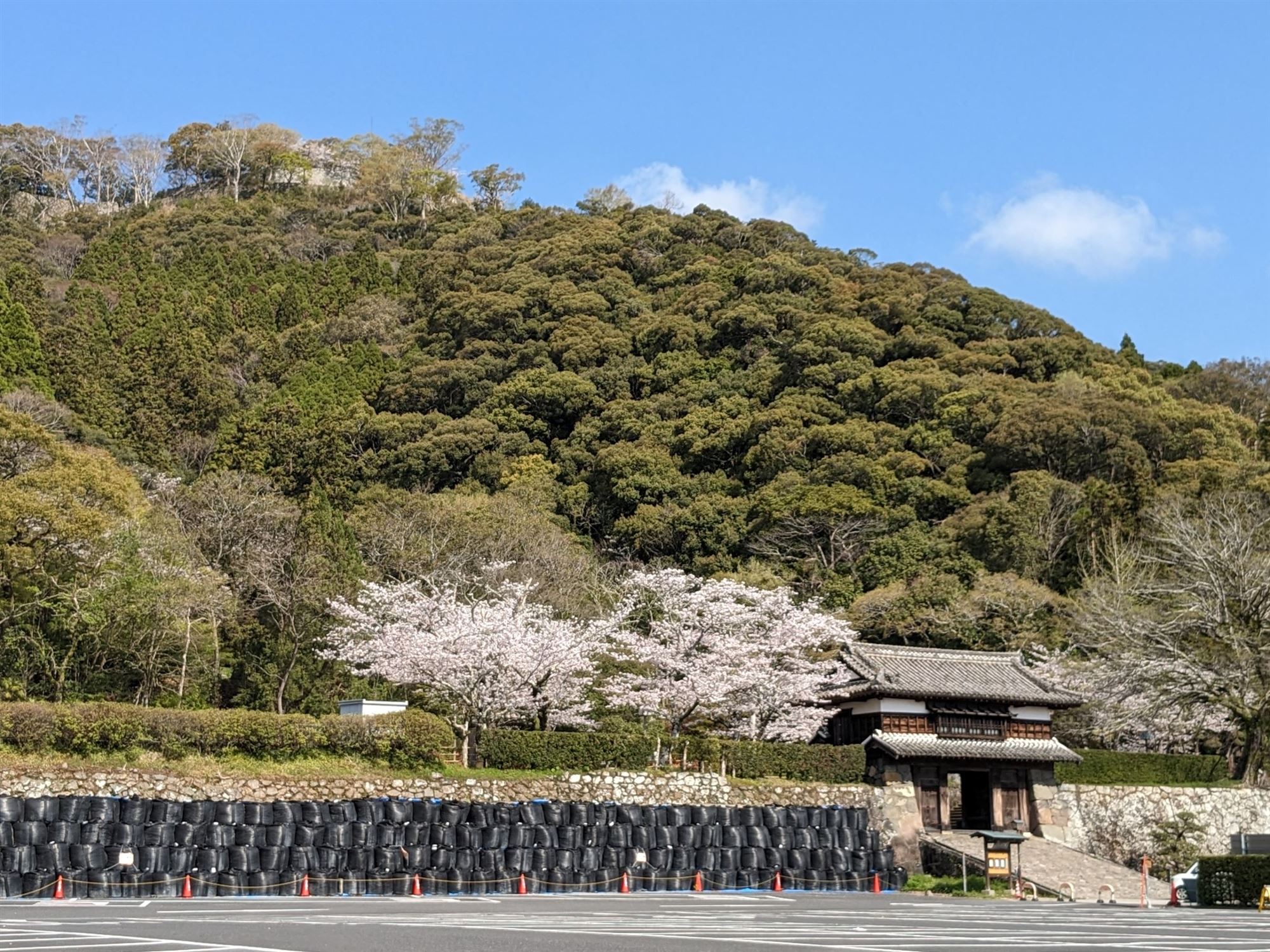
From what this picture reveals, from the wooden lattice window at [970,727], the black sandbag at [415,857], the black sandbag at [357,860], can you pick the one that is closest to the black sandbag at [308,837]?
the black sandbag at [357,860]

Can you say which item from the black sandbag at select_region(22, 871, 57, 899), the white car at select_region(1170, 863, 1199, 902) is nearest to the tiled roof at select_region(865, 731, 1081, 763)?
the white car at select_region(1170, 863, 1199, 902)

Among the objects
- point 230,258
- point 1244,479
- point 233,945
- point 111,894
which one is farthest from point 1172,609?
point 230,258

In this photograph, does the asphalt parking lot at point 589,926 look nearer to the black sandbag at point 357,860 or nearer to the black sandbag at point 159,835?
the black sandbag at point 357,860

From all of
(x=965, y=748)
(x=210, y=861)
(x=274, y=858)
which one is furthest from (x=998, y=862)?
(x=210, y=861)

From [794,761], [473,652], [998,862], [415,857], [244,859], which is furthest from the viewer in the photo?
[794,761]

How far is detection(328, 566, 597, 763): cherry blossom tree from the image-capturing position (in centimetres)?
2989

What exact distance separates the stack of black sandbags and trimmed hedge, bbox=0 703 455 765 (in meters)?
1.71

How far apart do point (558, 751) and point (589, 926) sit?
14.3 m

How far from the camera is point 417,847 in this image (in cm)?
2431

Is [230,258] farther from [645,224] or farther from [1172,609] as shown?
[1172,609]

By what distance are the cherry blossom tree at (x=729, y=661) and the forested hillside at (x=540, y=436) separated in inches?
201

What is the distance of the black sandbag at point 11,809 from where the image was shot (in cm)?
2123

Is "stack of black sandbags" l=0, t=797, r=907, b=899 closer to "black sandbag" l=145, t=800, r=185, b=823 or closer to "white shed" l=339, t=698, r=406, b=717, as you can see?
"black sandbag" l=145, t=800, r=185, b=823

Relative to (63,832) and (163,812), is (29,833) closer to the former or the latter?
(63,832)
